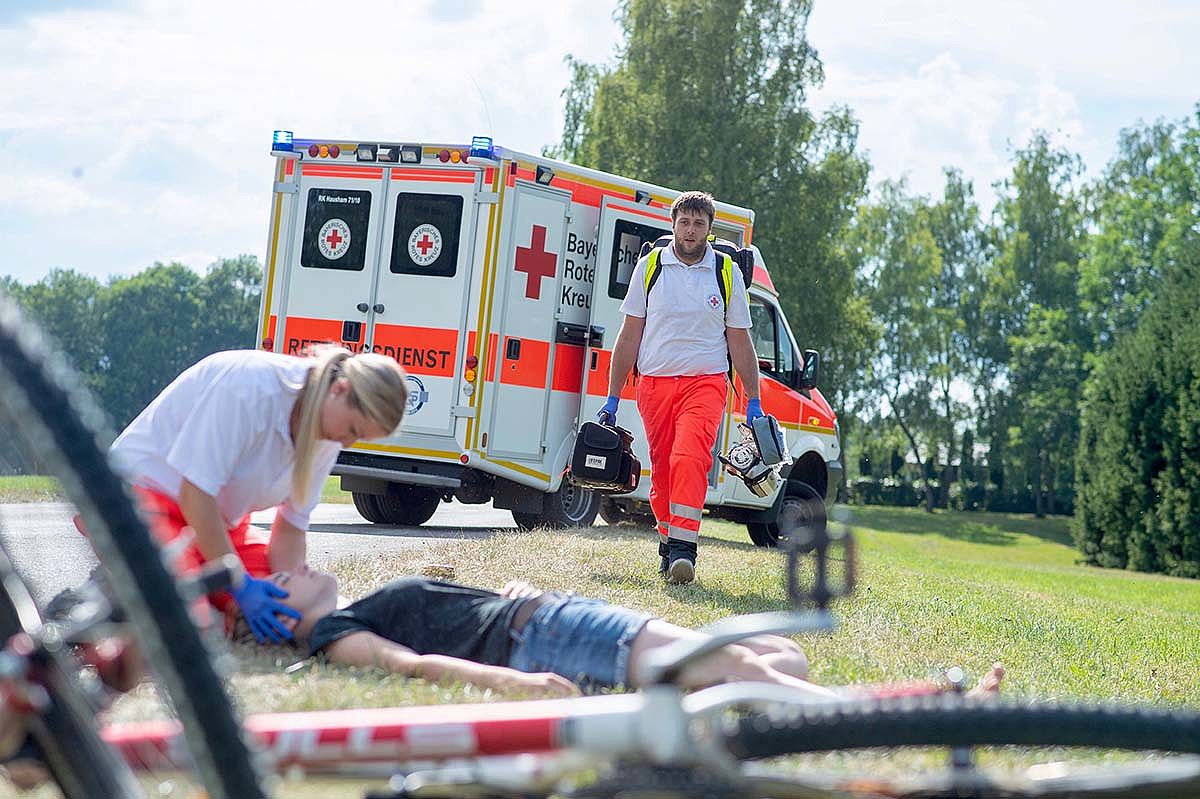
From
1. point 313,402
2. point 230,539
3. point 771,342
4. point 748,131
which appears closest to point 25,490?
point 313,402

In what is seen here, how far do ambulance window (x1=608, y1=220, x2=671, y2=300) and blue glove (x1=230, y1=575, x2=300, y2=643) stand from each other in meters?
8.35

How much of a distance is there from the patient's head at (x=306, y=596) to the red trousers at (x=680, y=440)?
343 centimetres

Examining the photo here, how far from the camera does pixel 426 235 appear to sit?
11500mm

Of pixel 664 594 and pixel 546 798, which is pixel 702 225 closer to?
pixel 664 594

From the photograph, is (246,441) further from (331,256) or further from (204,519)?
(331,256)

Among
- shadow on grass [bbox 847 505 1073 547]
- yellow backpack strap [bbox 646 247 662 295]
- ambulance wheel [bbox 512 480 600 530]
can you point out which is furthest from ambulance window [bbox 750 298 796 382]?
shadow on grass [bbox 847 505 1073 547]

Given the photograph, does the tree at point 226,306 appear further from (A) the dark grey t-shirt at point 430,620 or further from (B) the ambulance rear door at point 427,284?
(A) the dark grey t-shirt at point 430,620

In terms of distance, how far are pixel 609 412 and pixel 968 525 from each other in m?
44.9

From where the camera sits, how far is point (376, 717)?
5.50ft

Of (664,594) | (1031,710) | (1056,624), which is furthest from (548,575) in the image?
(1031,710)

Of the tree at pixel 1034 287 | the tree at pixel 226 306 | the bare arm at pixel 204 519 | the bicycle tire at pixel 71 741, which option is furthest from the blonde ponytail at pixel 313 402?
the tree at pixel 226 306

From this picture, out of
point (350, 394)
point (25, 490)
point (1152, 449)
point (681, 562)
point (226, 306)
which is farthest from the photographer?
point (226, 306)

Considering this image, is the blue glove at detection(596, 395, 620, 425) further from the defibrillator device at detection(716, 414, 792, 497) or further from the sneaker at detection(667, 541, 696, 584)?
the sneaker at detection(667, 541, 696, 584)

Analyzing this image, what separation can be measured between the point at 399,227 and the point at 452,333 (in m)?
1.02
